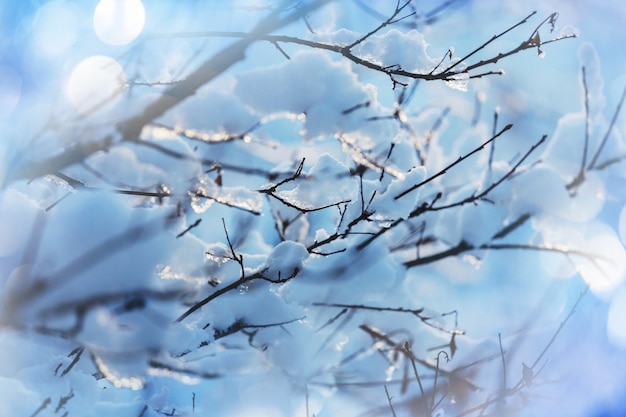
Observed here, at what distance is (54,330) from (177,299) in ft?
1.70

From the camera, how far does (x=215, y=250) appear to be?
2176 mm

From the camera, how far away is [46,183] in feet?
8.41

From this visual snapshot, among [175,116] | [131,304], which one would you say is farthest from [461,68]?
[131,304]

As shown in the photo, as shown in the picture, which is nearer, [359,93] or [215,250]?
[215,250]

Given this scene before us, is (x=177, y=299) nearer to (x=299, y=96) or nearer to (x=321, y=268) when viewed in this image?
(x=321, y=268)

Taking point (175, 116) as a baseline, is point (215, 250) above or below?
below

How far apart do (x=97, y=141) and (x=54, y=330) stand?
2.90 feet

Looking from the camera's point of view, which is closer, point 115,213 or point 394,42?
point 115,213

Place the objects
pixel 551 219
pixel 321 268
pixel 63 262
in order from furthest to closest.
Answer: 1. pixel 551 219
2. pixel 321 268
3. pixel 63 262

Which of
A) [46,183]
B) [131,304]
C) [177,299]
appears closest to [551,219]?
[177,299]

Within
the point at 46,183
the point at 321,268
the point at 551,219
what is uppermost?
the point at 46,183

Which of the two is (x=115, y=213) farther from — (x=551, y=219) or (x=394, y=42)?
(x=551, y=219)

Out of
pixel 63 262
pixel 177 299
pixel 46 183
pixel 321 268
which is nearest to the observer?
pixel 63 262

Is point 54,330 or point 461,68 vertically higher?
point 461,68
